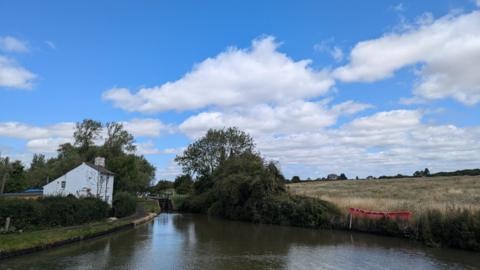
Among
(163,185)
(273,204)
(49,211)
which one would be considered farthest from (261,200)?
(163,185)

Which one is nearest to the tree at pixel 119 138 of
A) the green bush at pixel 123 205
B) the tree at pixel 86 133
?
the tree at pixel 86 133

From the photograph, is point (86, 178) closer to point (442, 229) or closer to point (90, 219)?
point (90, 219)

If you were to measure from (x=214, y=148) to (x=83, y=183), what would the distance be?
28124 mm

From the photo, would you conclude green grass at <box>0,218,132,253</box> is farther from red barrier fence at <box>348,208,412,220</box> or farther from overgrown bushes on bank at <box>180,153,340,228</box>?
red barrier fence at <box>348,208,412,220</box>

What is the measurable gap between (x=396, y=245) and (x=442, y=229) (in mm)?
2737

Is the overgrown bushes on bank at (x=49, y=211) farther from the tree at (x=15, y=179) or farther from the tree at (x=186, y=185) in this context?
the tree at (x=186, y=185)

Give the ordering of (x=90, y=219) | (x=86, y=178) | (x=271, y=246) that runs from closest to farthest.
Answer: (x=271, y=246) → (x=90, y=219) → (x=86, y=178)

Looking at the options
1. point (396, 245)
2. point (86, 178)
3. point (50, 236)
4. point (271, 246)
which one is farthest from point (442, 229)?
point (86, 178)

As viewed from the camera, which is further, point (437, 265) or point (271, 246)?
point (271, 246)

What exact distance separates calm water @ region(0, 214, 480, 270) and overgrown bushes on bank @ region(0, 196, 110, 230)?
360 cm

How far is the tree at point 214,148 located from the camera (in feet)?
227

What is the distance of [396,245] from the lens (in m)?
24.1

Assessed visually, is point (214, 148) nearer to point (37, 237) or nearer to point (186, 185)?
point (186, 185)

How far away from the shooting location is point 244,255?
64.5 ft
